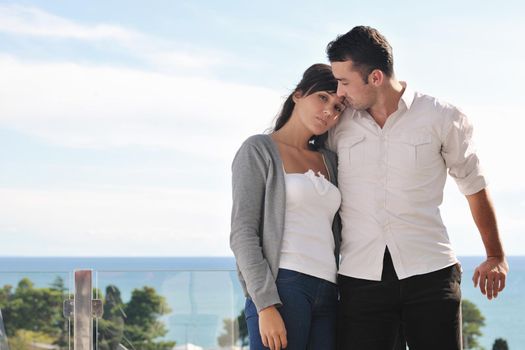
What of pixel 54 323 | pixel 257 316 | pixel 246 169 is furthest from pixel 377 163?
pixel 54 323

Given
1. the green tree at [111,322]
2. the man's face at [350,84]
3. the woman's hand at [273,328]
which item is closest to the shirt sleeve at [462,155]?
the man's face at [350,84]

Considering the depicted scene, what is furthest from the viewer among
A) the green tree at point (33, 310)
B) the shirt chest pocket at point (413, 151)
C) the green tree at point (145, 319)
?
the green tree at point (145, 319)

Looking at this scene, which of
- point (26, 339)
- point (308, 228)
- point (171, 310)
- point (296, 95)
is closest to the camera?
point (308, 228)

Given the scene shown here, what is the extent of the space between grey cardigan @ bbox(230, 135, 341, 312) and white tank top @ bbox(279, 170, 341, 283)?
0.03 meters

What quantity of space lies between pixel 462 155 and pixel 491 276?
1.32 feet

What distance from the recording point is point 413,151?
3.10 metres

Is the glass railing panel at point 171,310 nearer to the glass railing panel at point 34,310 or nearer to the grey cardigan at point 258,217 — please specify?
the glass railing panel at point 34,310

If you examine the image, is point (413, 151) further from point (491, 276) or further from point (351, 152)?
point (491, 276)

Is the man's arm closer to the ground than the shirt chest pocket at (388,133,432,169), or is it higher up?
closer to the ground

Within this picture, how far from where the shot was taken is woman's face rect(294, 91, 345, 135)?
313 cm

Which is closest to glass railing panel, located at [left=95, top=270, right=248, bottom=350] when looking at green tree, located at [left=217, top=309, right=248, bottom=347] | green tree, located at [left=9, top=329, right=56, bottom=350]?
green tree, located at [left=217, top=309, right=248, bottom=347]

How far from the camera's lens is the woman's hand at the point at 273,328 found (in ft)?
9.45

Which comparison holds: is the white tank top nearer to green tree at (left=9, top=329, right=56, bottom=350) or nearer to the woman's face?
the woman's face

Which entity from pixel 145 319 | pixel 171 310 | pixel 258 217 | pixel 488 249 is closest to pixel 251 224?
pixel 258 217
